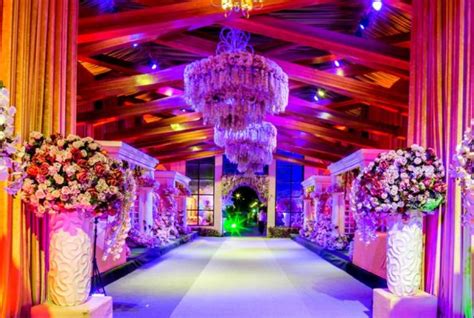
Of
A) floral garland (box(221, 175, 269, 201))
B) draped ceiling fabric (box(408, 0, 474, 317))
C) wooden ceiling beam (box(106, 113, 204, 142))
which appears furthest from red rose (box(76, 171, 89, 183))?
floral garland (box(221, 175, 269, 201))

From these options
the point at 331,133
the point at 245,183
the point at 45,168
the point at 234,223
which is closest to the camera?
the point at 45,168

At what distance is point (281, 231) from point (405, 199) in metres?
19.6

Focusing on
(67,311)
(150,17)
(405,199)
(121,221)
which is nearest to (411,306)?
(405,199)

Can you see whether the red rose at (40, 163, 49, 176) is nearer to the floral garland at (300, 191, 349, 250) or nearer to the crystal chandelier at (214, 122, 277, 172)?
the crystal chandelier at (214, 122, 277, 172)

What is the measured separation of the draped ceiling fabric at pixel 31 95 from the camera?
139 inches

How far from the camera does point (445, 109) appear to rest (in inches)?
160

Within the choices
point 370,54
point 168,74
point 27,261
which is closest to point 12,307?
point 27,261

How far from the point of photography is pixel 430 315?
4055 mm

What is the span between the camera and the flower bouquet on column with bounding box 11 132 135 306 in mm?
3590

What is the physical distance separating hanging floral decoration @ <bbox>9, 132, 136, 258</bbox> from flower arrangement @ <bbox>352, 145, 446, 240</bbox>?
220 centimetres

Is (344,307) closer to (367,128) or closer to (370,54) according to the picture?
(370,54)

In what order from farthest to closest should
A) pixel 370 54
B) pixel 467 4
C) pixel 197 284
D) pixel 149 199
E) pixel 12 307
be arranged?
1. pixel 149 199
2. pixel 370 54
3. pixel 197 284
4. pixel 467 4
5. pixel 12 307

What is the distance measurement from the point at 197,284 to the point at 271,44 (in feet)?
18.9

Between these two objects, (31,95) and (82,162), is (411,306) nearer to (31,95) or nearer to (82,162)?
(82,162)
